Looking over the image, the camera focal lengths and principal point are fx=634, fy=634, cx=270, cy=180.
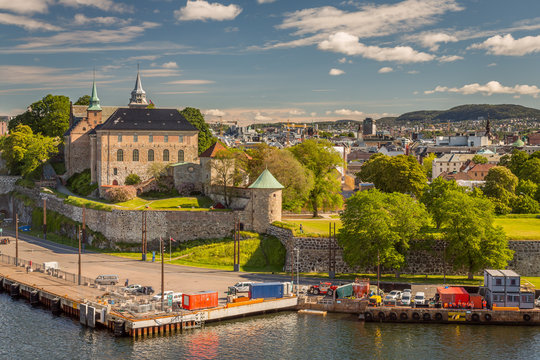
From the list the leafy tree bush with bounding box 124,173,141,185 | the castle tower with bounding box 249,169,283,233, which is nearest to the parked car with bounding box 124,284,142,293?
the castle tower with bounding box 249,169,283,233

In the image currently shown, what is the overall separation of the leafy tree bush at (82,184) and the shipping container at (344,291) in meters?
50.9

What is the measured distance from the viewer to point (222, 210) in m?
80.2

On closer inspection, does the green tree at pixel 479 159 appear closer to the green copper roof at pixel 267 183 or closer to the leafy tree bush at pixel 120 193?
the green copper roof at pixel 267 183

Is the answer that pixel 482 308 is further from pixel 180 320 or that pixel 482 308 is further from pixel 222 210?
pixel 222 210

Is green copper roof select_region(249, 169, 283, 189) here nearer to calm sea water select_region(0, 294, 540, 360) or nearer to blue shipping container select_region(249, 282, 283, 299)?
blue shipping container select_region(249, 282, 283, 299)

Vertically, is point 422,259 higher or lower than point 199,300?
higher

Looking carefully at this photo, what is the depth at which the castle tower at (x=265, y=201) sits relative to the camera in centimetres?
7694

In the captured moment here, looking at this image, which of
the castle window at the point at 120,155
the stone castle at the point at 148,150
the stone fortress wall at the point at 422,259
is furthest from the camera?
the castle window at the point at 120,155

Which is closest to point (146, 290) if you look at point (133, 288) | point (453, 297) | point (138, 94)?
point (133, 288)

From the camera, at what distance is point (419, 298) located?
187 ft

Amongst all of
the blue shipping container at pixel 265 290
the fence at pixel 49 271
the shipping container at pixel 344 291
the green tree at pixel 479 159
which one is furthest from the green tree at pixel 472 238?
the green tree at pixel 479 159

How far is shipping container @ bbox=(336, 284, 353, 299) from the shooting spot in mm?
59312

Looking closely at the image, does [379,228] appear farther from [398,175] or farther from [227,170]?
[227,170]

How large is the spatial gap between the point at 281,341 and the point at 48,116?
9533 cm
